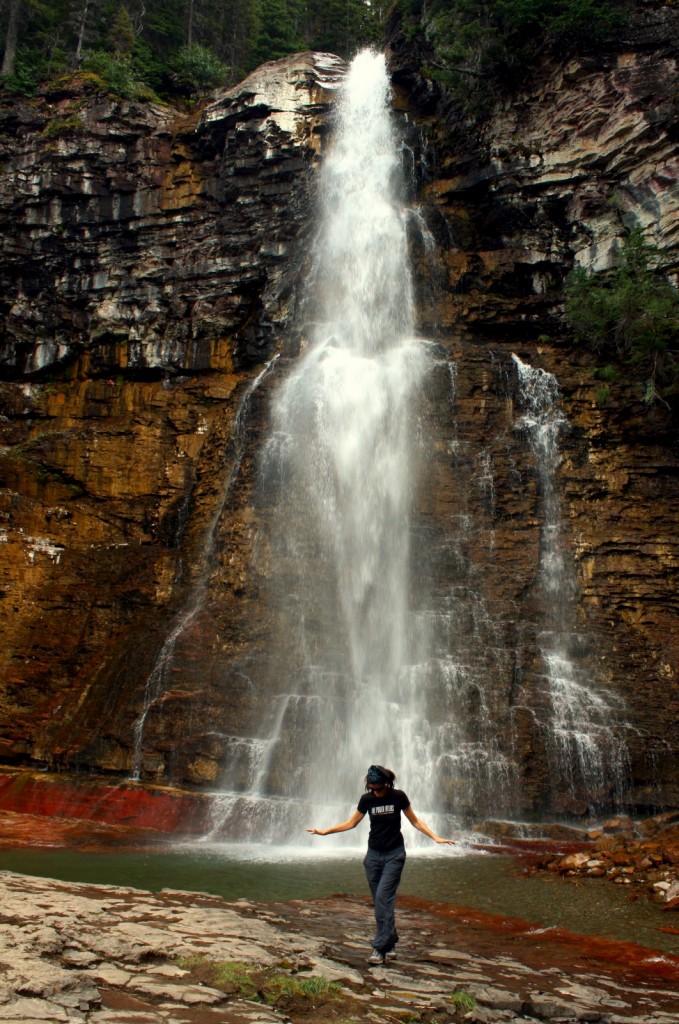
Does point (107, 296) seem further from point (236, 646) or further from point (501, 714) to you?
point (501, 714)

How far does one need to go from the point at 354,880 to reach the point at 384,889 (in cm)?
479

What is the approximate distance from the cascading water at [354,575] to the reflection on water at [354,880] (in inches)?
88.9

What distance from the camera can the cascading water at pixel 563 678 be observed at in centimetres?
1473

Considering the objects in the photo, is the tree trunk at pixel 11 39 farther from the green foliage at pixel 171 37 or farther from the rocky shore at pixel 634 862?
the rocky shore at pixel 634 862

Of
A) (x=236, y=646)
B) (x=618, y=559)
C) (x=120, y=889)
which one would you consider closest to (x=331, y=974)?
(x=120, y=889)

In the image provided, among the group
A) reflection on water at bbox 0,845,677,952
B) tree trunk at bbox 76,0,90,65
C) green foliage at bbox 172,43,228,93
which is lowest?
reflection on water at bbox 0,845,677,952

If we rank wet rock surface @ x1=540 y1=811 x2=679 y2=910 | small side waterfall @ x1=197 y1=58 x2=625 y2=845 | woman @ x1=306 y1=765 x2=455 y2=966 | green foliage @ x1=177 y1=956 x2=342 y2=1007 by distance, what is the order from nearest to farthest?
green foliage @ x1=177 y1=956 x2=342 y2=1007 → woman @ x1=306 y1=765 x2=455 y2=966 → wet rock surface @ x1=540 y1=811 x2=679 y2=910 → small side waterfall @ x1=197 y1=58 x2=625 y2=845

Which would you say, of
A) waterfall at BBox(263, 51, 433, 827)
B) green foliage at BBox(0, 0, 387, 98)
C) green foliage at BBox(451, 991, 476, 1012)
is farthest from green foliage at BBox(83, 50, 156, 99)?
green foliage at BBox(451, 991, 476, 1012)

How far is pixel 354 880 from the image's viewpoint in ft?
34.3

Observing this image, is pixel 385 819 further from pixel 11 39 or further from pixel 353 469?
pixel 11 39

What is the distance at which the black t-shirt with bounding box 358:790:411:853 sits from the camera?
632 cm

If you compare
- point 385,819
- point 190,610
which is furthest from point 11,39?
point 385,819

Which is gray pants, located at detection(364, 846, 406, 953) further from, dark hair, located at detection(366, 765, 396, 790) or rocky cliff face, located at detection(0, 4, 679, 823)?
rocky cliff face, located at detection(0, 4, 679, 823)

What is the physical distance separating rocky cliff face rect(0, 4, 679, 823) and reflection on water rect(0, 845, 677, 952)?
370 cm
